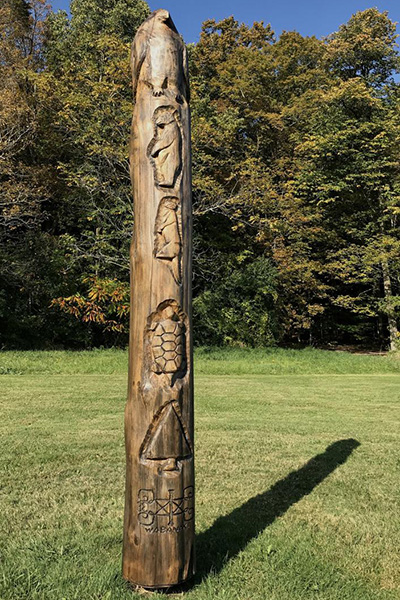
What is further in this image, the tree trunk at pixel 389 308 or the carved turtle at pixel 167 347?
the tree trunk at pixel 389 308

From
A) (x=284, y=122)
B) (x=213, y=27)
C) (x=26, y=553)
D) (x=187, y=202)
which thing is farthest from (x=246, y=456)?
(x=213, y=27)

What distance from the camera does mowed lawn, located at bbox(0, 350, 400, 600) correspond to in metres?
3.16

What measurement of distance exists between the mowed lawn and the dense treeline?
8.86 metres

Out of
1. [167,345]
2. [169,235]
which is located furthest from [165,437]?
[169,235]

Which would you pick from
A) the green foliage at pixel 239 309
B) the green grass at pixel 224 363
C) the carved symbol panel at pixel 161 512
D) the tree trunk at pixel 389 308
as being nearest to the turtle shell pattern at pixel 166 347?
the carved symbol panel at pixel 161 512

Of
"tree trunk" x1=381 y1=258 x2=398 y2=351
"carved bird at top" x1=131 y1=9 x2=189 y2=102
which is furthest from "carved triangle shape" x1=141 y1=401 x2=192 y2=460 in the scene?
"tree trunk" x1=381 y1=258 x2=398 y2=351

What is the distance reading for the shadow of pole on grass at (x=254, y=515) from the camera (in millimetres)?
3455

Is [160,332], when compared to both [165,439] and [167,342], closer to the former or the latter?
[167,342]

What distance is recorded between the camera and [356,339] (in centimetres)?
2830

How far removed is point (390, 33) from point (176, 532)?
2477 cm

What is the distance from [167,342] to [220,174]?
19147 millimetres

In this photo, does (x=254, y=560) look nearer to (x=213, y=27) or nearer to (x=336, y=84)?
(x=336, y=84)

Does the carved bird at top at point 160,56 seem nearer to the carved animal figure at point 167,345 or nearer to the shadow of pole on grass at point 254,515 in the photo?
the carved animal figure at point 167,345

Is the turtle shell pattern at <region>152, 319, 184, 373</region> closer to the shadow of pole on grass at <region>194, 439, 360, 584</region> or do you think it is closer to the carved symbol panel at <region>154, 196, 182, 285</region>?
the carved symbol panel at <region>154, 196, 182, 285</region>
